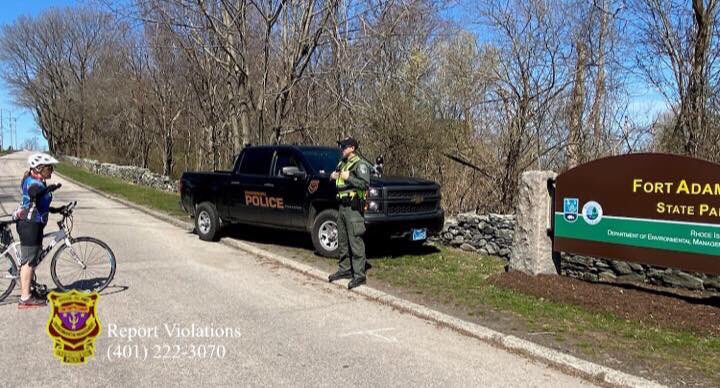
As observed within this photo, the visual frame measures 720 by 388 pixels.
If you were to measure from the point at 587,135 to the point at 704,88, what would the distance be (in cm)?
219

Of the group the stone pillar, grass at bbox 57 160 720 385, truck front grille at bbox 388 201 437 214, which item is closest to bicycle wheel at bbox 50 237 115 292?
grass at bbox 57 160 720 385

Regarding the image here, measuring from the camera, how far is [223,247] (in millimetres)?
11109

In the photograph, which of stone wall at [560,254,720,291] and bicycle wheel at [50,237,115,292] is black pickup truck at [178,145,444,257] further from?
bicycle wheel at [50,237,115,292]

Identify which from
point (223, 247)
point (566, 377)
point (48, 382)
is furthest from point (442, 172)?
point (48, 382)

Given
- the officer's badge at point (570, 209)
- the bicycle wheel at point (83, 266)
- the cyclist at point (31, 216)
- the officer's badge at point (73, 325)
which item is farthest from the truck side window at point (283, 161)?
the officer's badge at point (570, 209)

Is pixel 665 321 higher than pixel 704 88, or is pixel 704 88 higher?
pixel 704 88

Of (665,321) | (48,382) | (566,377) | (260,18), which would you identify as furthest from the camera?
(260,18)

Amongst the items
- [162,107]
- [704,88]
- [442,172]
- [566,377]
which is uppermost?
[162,107]

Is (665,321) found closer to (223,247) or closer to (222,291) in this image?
(222,291)

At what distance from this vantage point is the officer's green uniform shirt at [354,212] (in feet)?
24.8

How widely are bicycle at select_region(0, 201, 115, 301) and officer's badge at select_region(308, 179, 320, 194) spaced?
11.3 feet

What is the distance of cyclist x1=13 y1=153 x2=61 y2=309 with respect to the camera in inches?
249

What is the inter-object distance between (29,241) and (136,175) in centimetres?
2531

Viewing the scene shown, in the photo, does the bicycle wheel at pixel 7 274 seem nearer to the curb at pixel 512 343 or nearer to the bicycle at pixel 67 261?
the bicycle at pixel 67 261
